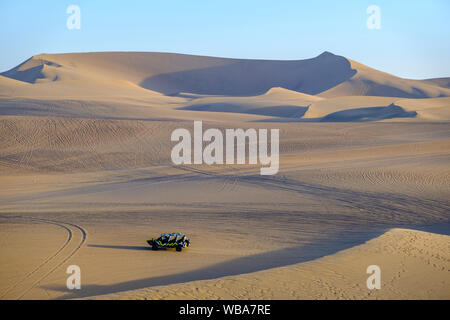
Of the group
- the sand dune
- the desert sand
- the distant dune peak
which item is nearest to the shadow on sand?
the desert sand

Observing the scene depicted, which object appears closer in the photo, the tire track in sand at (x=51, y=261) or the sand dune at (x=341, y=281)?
the sand dune at (x=341, y=281)

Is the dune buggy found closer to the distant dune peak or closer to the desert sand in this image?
the desert sand

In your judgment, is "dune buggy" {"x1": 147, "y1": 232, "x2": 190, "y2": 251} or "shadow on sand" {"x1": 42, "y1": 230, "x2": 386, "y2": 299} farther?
"dune buggy" {"x1": 147, "y1": 232, "x2": 190, "y2": 251}

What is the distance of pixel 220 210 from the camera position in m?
16.0

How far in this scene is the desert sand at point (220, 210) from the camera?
28.8ft

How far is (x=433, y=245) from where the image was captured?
10.9 metres

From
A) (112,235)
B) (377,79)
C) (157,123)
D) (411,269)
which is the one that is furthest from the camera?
(377,79)

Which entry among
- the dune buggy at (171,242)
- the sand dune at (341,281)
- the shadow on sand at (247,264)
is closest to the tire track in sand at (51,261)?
the shadow on sand at (247,264)

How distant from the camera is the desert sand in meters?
8.79

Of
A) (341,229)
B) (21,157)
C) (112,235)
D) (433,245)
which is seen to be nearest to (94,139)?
(21,157)

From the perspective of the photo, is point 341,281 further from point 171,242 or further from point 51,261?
point 51,261

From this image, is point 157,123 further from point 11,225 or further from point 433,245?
point 433,245

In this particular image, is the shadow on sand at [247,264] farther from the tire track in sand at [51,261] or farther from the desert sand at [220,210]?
the tire track in sand at [51,261]
